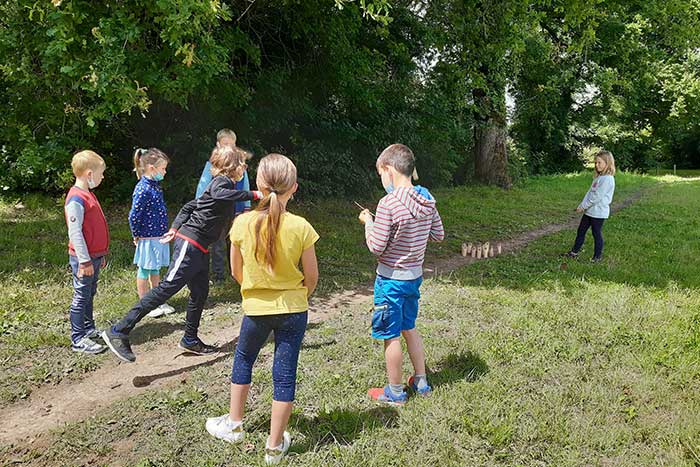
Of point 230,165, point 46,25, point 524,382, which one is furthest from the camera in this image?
point 46,25

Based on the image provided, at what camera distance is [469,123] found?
19344 millimetres

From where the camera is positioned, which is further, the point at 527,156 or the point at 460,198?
the point at 527,156

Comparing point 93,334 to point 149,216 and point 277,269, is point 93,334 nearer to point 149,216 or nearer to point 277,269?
point 149,216

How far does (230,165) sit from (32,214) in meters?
8.54

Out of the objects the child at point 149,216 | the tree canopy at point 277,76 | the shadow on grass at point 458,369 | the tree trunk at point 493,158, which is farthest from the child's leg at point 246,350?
the tree trunk at point 493,158

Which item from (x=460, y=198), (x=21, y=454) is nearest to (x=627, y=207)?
(x=460, y=198)

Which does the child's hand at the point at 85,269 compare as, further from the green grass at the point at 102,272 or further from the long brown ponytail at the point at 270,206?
the long brown ponytail at the point at 270,206

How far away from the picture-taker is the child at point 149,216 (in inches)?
210

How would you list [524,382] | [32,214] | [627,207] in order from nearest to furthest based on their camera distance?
1. [524,382]
2. [32,214]
3. [627,207]

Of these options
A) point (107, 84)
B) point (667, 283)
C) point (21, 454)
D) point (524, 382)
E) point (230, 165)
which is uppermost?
point (107, 84)

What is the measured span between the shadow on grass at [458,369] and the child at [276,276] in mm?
1546

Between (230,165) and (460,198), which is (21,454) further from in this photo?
(460,198)

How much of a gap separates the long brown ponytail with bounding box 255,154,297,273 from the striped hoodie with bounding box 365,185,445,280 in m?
0.82

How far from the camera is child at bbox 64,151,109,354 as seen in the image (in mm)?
4539
